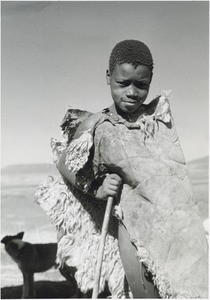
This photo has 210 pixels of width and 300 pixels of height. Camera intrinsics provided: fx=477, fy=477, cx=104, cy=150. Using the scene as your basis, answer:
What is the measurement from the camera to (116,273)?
156cm

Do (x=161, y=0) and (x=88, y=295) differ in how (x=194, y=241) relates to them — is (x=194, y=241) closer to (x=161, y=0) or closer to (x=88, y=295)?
(x=88, y=295)

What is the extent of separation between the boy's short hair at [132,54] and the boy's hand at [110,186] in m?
0.34

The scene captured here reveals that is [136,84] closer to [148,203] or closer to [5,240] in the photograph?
[148,203]

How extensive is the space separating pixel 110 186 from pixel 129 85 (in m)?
0.31

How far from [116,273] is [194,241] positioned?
0.33 meters

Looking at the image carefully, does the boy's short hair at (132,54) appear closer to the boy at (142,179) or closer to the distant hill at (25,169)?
the boy at (142,179)

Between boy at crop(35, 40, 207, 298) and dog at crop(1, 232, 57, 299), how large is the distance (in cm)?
158

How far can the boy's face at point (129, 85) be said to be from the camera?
1414 millimetres

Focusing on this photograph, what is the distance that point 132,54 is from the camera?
1.41 m

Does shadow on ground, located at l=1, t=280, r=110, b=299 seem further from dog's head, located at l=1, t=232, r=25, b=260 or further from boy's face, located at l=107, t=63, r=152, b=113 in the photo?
boy's face, located at l=107, t=63, r=152, b=113

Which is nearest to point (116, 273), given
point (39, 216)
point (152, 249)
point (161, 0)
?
point (152, 249)

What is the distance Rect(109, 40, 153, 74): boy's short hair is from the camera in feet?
4.62

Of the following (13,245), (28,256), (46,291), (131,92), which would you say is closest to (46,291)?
(46,291)

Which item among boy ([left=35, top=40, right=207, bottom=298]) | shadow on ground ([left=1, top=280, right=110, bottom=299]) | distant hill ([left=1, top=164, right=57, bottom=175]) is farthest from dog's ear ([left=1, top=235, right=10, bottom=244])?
boy ([left=35, top=40, right=207, bottom=298])
